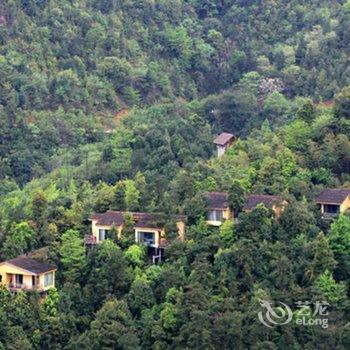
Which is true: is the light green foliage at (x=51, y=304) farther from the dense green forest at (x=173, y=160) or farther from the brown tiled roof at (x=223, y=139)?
the brown tiled roof at (x=223, y=139)

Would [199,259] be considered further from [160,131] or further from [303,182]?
[160,131]

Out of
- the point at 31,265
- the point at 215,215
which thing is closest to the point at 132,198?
the point at 215,215

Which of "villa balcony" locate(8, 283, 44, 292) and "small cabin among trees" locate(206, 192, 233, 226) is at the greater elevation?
"small cabin among trees" locate(206, 192, 233, 226)

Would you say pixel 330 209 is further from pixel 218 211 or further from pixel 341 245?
pixel 218 211

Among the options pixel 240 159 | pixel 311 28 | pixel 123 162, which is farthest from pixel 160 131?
pixel 311 28

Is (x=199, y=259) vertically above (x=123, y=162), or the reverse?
(x=123, y=162)

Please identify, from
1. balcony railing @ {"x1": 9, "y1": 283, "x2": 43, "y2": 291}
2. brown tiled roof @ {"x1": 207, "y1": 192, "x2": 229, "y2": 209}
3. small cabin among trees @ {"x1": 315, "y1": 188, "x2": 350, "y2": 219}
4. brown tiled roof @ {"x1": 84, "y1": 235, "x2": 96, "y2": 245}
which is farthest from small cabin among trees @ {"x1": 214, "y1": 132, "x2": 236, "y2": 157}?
balcony railing @ {"x1": 9, "y1": 283, "x2": 43, "y2": 291}

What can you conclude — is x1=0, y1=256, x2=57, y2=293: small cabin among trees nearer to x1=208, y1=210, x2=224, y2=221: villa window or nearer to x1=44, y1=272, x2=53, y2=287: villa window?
x1=44, y1=272, x2=53, y2=287: villa window
